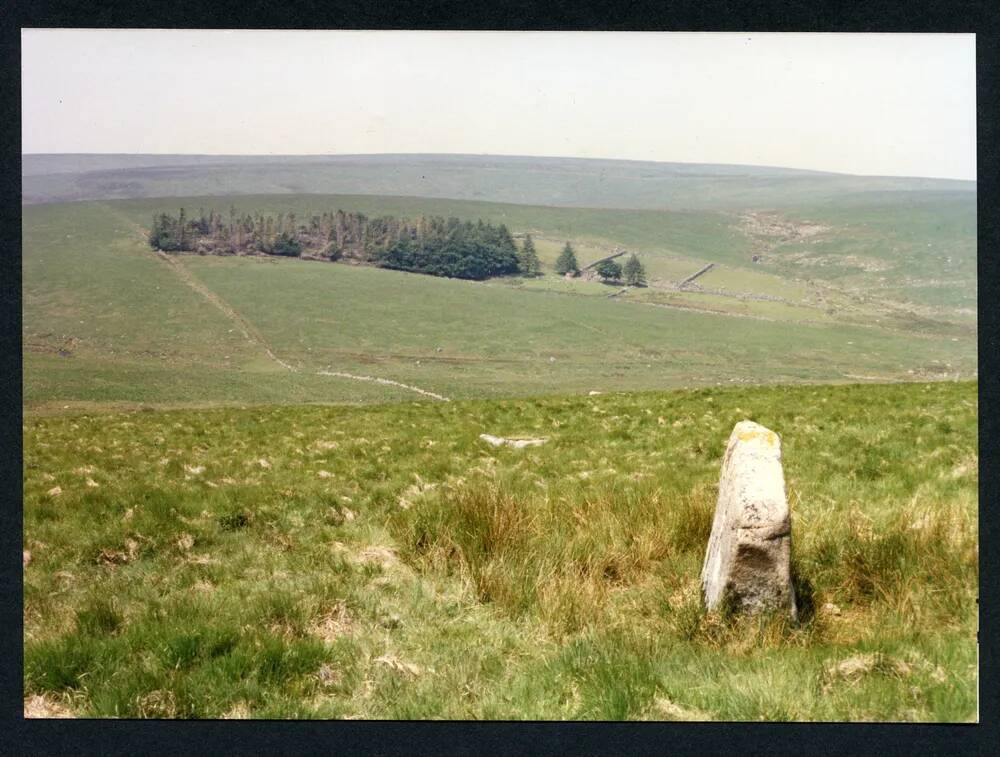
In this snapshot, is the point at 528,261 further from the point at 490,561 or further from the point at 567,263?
the point at 490,561

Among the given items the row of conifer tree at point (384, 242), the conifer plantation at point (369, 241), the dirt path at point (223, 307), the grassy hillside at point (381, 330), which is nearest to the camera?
the grassy hillside at point (381, 330)

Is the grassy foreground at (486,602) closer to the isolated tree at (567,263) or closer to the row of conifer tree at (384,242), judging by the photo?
the row of conifer tree at (384,242)

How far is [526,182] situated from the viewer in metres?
93.5

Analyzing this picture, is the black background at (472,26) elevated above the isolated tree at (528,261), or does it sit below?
below

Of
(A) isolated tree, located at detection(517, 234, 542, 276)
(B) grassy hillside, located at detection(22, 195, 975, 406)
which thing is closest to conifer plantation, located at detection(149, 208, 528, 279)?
(A) isolated tree, located at detection(517, 234, 542, 276)

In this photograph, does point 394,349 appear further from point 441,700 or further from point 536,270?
point 441,700

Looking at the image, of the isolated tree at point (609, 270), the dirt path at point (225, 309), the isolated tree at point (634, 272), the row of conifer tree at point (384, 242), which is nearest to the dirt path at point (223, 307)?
the dirt path at point (225, 309)

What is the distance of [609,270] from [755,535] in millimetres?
91840

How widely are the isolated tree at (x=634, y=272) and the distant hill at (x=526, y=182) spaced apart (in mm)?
6566

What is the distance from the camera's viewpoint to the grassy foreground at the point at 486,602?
525cm

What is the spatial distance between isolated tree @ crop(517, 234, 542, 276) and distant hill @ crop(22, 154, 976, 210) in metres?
5.76

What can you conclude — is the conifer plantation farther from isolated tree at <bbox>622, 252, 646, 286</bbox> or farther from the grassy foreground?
the grassy foreground

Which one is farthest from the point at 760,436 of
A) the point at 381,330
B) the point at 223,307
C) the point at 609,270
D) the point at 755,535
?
the point at 609,270

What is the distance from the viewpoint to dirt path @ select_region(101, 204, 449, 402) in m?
64.0
